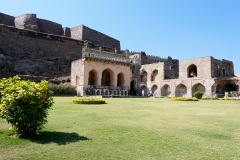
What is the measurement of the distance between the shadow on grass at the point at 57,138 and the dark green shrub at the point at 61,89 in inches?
689

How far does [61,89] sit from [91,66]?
462 cm

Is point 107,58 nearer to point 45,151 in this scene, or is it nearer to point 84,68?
point 84,68

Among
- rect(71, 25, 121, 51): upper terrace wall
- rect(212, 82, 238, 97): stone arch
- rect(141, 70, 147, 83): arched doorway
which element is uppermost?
rect(71, 25, 121, 51): upper terrace wall

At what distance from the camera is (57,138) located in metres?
4.33

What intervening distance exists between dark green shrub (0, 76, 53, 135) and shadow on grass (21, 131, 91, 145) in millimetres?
223

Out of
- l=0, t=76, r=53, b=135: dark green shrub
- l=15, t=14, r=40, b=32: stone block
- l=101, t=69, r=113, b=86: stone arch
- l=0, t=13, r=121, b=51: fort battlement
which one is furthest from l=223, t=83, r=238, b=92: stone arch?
l=0, t=76, r=53, b=135: dark green shrub

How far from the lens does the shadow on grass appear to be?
162 inches

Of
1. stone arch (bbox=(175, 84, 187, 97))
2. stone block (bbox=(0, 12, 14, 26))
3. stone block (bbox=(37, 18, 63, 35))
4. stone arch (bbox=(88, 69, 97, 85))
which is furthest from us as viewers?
stone block (bbox=(37, 18, 63, 35))

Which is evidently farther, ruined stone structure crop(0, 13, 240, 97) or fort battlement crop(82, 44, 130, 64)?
ruined stone structure crop(0, 13, 240, 97)

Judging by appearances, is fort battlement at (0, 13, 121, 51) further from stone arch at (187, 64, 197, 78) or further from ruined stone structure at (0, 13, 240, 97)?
stone arch at (187, 64, 197, 78)

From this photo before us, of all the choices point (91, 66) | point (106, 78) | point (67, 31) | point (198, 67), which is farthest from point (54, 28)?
point (198, 67)

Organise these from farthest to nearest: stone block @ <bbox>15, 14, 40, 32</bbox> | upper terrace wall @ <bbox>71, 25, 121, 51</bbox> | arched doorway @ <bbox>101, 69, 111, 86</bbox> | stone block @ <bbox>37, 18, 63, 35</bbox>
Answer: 1. upper terrace wall @ <bbox>71, 25, 121, 51</bbox>
2. stone block @ <bbox>37, 18, 63, 35</bbox>
3. stone block @ <bbox>15, 14, 40, 32</bbox>
4. arched doorway @ <bbox>101, 69, 111, 86</bbox>

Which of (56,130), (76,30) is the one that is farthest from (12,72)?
(56,130)

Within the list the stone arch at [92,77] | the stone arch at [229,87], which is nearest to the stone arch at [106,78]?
the stone arch at [92,77]
